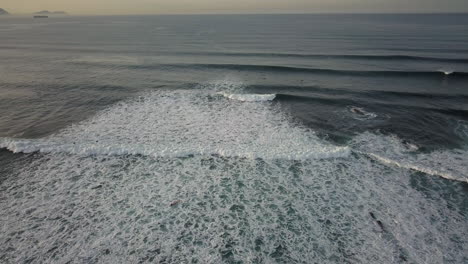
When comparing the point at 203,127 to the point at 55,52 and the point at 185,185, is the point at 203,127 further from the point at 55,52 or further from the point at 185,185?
the point at 55,52

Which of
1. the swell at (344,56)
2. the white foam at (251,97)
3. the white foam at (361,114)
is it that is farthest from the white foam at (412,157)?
the swell at (344,56)

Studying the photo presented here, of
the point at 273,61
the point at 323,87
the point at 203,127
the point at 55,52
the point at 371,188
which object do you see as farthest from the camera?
the point at 55,52

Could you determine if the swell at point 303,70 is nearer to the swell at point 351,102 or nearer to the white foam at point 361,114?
the swell at point 351,102

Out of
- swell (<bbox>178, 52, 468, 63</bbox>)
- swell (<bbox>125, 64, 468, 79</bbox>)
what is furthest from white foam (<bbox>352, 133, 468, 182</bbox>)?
swell (<bbox>178, 52, 468, 63</bbox>)

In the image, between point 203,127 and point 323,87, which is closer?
point 203,127

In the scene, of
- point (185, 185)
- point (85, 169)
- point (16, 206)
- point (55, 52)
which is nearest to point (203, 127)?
point (185, 185)

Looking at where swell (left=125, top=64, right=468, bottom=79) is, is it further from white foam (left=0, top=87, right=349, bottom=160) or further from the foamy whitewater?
the foamy whitewater
